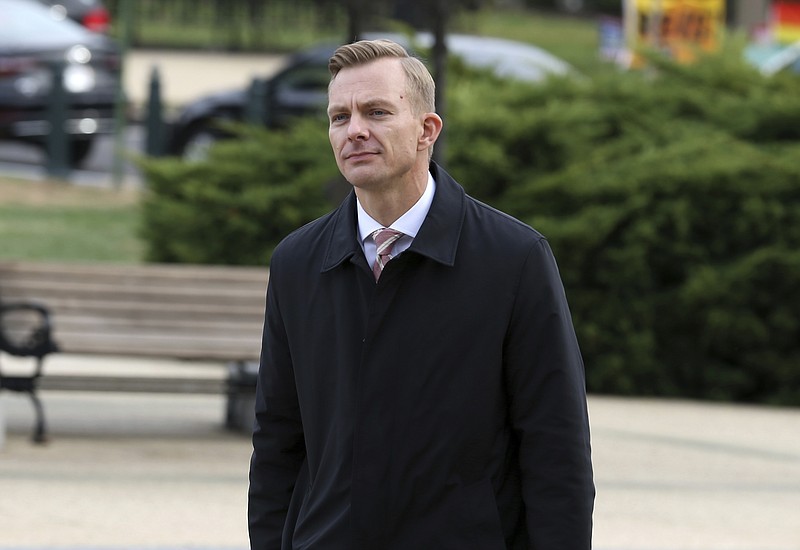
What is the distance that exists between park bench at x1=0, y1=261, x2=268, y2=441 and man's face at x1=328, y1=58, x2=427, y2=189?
4624 millimetres

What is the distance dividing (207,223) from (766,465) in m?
4.56

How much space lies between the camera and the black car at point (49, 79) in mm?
16406

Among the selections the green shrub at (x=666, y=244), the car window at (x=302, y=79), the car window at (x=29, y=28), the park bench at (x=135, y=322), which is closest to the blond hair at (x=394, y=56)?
the park bench at (x=135, y=322)

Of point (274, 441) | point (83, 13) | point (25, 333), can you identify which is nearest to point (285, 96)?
point (83, 13)

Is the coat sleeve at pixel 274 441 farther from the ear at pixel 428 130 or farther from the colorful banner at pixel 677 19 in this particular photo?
the colorful banner at pixel 677 19

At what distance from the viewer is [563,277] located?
31.6 feet

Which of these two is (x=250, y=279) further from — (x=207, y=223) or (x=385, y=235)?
(x=385, y=235)

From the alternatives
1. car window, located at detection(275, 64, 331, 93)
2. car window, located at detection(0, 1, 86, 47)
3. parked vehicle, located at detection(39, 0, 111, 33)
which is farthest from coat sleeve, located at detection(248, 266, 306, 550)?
parked vehicle, located at detection(39, 0, 111, 33)

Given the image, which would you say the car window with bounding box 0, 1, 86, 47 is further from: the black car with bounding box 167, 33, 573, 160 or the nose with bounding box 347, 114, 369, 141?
the nose with bounding box 347, 114, 369, 141

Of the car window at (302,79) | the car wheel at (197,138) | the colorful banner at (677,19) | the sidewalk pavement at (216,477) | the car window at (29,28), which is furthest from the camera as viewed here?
the colorful banner at (677,19)

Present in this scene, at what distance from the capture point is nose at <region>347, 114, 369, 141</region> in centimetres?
260

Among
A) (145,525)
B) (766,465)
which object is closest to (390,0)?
(766,465)

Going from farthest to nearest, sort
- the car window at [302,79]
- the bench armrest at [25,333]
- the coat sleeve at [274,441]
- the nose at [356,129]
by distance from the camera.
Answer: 1. the car window at [302,79]
2. the bench armrest at [25,333]
3. the coat sleeve at [274,441]
4. the nose at [356,129]

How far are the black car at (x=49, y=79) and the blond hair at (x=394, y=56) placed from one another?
1366 centimetres
